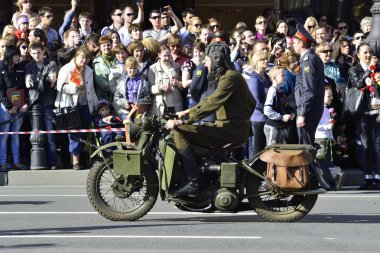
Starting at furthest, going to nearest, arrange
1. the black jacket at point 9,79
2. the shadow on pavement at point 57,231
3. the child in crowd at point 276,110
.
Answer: the black jacket at point 9,79
the child in crowd at point 276,110
the shadow on pavement at point 57,231

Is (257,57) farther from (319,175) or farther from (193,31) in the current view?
(319,175)

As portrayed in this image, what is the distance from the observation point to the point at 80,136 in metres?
17.6

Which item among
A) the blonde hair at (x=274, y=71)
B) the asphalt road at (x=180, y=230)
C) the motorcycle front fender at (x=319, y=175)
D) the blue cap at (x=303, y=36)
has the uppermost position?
the blue cap at (x=303, y=36)

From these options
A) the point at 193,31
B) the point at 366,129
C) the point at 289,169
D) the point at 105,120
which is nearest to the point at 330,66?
the point at 366,129

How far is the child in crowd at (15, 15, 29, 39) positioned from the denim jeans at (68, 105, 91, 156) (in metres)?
1.81

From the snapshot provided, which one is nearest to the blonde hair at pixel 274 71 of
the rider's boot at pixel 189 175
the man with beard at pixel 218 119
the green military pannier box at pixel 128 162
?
the man with beard at pixel 218 119

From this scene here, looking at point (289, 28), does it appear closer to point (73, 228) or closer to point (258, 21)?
point (258, 21)

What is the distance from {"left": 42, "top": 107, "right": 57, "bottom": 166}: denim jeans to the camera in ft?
58.1

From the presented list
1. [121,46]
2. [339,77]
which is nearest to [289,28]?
[339,77]

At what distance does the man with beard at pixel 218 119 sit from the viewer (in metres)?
12.6

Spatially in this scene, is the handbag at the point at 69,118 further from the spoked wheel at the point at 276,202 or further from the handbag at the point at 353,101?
the spoked wheel at the point at 276,202

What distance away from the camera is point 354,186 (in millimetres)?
17078

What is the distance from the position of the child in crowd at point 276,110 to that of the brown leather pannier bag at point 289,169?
3204 mm

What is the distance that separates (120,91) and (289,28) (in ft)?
12.4
